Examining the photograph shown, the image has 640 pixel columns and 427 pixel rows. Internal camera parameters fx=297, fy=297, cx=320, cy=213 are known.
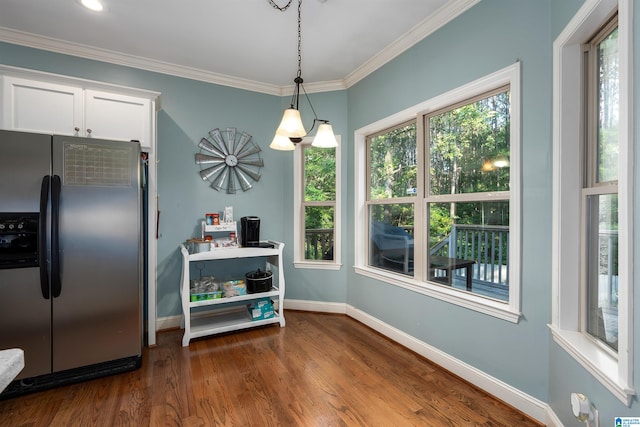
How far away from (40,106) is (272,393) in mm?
2887

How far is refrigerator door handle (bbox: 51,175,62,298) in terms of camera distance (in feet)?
7.04

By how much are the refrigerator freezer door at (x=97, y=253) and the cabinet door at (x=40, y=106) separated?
0.38 m

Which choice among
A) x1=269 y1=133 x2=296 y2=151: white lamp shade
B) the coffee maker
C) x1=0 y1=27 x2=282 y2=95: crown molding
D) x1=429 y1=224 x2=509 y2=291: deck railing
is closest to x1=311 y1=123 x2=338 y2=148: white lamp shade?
x1=269 y1=133 x2=296 y2=151: white lamp shade

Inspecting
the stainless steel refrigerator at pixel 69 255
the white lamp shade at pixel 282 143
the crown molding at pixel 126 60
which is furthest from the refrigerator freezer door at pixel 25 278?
the white lamp shade at pixel 282 143

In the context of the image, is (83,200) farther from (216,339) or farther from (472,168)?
(472,168)

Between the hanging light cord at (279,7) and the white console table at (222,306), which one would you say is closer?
the hanging light cord at (279,7)

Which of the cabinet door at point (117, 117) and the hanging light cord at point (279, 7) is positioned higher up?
the hanging light cord at point (279, 7)

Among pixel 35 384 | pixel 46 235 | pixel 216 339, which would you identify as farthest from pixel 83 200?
pixel 216 339

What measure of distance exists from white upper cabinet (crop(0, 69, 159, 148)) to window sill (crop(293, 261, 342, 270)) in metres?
2.13

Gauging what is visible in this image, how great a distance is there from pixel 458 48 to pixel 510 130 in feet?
2.67

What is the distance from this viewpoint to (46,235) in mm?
2135

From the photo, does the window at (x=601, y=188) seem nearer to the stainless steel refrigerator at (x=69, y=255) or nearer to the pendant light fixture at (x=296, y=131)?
the pendant light fixture at (x=296, y=131)

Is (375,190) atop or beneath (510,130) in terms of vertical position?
beneath

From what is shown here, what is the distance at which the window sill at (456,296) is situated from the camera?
1.99 m
